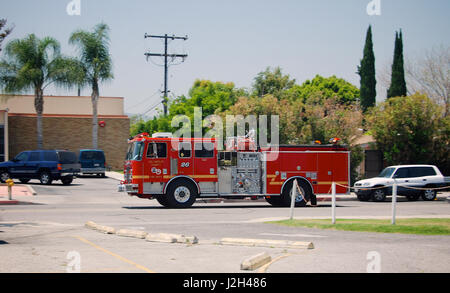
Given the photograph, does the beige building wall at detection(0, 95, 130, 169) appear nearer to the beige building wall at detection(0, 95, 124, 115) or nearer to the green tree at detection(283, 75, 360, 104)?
the beige building wall at detection(0, 95, 124, 115)

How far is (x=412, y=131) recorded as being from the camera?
35.8 m

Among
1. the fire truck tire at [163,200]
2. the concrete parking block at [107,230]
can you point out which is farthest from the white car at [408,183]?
the concrete parking block at [107,230]

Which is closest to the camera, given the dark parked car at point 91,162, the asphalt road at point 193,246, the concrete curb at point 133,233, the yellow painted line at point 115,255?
the yellow painted line at point 115,255

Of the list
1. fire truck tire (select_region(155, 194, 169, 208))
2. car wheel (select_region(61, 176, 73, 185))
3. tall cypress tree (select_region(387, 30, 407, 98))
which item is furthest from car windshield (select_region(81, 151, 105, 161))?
tall cypress tree (select_region(387, 30, 407, 98))

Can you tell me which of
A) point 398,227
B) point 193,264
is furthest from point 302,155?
point 193,264

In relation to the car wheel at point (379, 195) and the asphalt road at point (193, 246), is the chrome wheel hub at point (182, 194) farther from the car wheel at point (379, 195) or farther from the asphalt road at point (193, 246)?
the car wheel at point (379, 195)

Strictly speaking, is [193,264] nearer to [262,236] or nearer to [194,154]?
[262,236]

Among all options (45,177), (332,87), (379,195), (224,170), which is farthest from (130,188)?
(332,87)

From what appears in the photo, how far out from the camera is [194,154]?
23.6 meters

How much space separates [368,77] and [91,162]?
3114cm

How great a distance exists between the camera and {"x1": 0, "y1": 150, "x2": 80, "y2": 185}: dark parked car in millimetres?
37031

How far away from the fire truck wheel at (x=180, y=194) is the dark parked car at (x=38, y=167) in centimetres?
1621

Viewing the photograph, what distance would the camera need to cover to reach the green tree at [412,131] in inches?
1401

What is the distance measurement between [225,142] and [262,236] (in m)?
11.0
